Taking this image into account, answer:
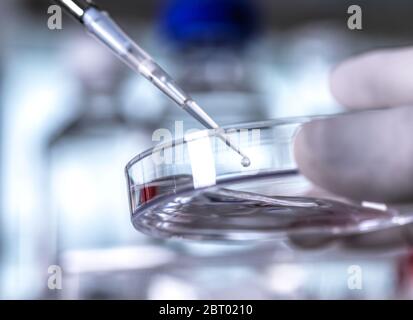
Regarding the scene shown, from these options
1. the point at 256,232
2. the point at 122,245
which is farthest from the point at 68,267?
the point at 256,232

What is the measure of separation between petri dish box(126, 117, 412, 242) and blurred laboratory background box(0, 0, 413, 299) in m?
0.47

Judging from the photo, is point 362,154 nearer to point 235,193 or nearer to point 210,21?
point 235,193

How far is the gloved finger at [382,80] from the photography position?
9.0 inches

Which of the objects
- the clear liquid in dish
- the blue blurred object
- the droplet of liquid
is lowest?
the clear liquid in dish

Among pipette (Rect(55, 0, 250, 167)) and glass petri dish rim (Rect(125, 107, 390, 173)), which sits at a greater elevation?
pipette (Rect(55, 0, 250, 167))

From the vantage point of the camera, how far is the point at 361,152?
0.54ft

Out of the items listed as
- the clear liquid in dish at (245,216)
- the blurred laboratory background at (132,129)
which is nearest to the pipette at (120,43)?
the clear liquid in dish at (245,216)

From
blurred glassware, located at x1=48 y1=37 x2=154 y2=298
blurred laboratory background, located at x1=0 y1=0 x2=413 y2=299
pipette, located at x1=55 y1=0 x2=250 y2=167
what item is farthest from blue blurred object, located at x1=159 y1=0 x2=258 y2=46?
pipette, located at x1=55 y1=0 x2=250 y2=167

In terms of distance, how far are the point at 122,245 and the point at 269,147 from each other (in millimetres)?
622

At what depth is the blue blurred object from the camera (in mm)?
828

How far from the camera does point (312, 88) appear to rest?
2.64ft

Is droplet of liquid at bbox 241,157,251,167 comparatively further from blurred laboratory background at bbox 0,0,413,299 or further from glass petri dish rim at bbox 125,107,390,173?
blurred laboratory background at bbox 0,0,413,299

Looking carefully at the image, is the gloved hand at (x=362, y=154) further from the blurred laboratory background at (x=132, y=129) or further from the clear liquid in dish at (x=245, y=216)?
the blurred laboratory background at (x=132, y=129)
